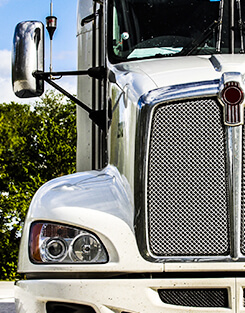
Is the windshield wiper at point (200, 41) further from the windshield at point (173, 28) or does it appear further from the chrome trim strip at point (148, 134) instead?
the chrome trim strip at point (148, 134)

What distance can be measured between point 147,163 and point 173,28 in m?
1.84

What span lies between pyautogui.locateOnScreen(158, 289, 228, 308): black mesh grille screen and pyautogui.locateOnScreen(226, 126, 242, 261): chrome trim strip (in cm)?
26

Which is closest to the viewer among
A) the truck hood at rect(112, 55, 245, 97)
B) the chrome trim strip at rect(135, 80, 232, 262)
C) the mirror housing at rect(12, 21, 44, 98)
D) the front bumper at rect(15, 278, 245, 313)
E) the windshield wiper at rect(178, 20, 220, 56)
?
the front bumper at rect(15, 278, 245, 313)

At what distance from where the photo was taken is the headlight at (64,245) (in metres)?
3.98

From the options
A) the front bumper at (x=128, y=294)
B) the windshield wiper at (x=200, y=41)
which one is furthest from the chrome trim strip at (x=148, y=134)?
the windshield wiper at (x=200, y=41)

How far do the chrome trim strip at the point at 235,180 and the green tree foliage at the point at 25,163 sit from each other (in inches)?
1456

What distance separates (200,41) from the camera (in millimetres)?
5285

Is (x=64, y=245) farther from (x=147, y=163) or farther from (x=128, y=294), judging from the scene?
(x=147, y=163)

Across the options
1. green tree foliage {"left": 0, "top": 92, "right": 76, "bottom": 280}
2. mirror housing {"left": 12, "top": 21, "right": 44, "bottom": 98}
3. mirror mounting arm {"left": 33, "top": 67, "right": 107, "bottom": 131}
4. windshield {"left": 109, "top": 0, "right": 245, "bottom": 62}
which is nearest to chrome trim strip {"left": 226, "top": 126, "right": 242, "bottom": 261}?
windshield {"left": 109, "top": 0, "right": 245, "bottom": 62}

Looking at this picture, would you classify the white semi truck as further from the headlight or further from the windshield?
the windshield

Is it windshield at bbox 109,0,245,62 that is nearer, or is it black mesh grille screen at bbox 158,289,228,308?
black mesh grille screen at bbox 158,289,228,308

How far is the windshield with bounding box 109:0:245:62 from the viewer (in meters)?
5.28

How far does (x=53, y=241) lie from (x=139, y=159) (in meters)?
0.70

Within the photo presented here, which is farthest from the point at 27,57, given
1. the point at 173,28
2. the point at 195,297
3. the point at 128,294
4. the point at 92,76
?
the point at 195,297
